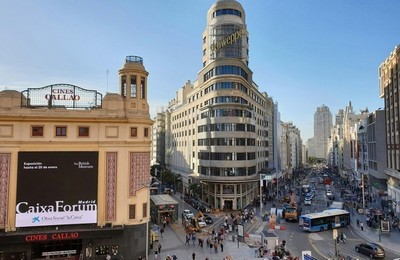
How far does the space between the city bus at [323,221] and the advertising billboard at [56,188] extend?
30650mm

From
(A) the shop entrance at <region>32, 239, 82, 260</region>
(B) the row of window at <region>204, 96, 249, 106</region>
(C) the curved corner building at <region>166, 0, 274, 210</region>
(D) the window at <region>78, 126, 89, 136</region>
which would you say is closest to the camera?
(A) the shop entrance at <region>32, 239, 82, 260</region>

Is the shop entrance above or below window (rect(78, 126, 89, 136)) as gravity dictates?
below

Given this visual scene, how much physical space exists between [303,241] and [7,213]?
1403 inches

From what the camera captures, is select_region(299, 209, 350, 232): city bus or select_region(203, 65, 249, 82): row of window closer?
select_region(299, 209, 350, 232): city bus

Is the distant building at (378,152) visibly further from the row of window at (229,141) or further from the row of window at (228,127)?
the row of window at (229,141)

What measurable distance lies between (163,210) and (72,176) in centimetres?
2212

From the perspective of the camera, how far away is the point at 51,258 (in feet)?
118

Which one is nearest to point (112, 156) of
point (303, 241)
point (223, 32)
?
point (303, 241)

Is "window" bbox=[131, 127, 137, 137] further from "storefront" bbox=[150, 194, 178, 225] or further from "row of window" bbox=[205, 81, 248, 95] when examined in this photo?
"row of window" bbox=[205, 81, 248, 95]

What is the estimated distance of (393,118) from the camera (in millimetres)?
67812

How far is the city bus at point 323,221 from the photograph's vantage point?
4972 cm

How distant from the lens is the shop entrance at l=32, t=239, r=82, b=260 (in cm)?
3588

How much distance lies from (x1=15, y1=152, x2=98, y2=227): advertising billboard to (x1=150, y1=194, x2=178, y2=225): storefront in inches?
788

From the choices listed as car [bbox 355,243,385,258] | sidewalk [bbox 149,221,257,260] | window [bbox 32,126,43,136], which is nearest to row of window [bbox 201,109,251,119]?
sidewalk [bbox 149,221,257,260]
